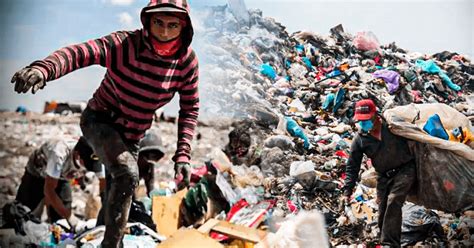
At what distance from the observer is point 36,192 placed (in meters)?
2.92

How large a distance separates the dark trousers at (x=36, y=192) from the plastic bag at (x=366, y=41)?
183cm

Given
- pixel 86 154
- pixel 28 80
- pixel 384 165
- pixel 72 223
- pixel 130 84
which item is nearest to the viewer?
pixel 28 80

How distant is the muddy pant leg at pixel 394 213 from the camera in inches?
70.9

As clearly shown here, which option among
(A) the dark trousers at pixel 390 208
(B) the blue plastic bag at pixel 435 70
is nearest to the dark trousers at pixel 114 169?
(A) the dark trousers at pixel 390 208

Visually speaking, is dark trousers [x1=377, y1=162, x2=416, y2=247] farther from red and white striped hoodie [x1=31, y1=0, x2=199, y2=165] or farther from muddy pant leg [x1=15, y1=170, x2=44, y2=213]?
muddy pant leg [x1=15, y1=170, x2=44, y2=213]

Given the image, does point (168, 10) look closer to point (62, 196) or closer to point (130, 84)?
point (130, 84)

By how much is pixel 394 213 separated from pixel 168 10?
3.38ft

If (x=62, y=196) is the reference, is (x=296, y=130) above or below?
above

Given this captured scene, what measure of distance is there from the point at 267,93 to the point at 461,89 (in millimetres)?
706

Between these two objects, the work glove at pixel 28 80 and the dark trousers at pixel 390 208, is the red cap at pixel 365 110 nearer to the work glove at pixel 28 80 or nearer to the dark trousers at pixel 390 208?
the dark trousers at pixel 390 208

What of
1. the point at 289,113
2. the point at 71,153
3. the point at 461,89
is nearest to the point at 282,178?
the point at 289,113

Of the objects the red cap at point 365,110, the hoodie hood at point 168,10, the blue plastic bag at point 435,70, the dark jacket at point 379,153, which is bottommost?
the dark jacket at point 379,153

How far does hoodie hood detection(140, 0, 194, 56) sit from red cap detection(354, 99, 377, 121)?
0.62 meters

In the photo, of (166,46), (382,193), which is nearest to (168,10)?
(166,46)
